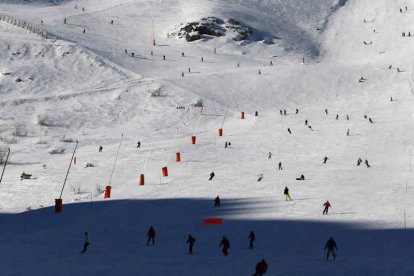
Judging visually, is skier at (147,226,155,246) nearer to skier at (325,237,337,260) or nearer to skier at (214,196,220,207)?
skier at (325,237,337,260)

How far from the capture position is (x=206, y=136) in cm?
5878

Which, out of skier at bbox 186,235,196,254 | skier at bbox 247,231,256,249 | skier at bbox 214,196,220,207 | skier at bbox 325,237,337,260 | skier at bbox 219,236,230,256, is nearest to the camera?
skier at bbox 325,237,337,260

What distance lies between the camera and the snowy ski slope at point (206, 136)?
93.0 feet

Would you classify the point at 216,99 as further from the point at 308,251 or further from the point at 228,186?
the point at 308,251

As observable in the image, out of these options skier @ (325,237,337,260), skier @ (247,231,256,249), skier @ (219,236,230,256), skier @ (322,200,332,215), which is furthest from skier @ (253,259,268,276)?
skier @ (322,200,332,215)

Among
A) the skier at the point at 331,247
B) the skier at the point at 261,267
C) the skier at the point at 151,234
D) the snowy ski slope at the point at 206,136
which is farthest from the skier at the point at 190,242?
the skier at the point at 331,247

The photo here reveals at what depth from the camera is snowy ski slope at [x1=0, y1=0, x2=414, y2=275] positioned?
28.4 m

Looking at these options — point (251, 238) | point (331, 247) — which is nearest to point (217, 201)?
point (251, 238)

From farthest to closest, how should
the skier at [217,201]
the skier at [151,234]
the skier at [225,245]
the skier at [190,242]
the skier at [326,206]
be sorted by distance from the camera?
the skier at [217,201] < the skier at [326,206] < the skier at [151,234] < the skier at [190,242] < the skier at [225,245]

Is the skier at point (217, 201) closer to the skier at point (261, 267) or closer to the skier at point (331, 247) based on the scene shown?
the skier at point (331, 247)

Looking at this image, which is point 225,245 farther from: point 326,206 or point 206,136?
point 206,136

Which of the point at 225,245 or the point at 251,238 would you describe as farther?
the point at 251,238

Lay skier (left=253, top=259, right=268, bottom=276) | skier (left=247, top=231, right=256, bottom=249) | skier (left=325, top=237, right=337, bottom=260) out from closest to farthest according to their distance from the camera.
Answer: skier (left=253, top=259, right=268, bottom=276) → skier (left=325, top=237, right=337, bottom=260) → skier (left=247, top=231, right=256, bottom=249)

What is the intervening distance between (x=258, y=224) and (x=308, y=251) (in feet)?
15.8
